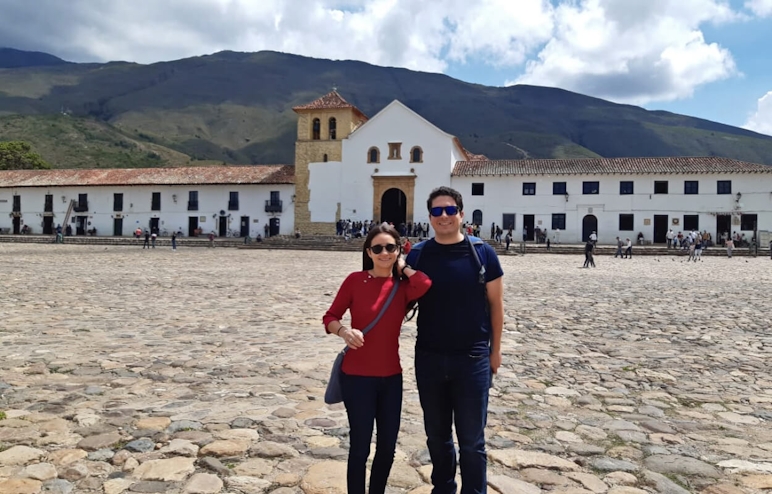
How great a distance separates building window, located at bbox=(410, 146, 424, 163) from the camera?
37969 millimetres

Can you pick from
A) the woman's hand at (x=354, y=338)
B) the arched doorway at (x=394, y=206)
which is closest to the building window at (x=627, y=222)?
the arched doorway at (x=394, y=206)

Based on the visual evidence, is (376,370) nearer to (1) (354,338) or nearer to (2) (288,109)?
(1) (354,338)

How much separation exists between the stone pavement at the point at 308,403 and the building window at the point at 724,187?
29.8 metres

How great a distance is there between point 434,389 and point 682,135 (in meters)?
154

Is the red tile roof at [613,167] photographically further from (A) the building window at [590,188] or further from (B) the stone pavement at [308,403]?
(B) the stone pavement at [308,403]

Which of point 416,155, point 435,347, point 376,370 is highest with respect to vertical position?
point 416,155

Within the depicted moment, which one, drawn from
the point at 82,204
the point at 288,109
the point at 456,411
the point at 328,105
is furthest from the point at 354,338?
the point at 288,109

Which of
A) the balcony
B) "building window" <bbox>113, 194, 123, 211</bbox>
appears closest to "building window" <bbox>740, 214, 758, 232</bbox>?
the balcony

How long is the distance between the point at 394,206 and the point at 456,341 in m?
37.7

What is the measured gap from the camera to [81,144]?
7469cm

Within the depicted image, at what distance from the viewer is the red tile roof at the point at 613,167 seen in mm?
34284

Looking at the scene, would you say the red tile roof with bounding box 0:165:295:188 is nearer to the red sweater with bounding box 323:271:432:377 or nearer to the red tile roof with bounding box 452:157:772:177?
the red tile roof with bounding box 452:157:772:177

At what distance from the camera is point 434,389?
2.58m

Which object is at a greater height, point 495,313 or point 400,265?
point 400,265
